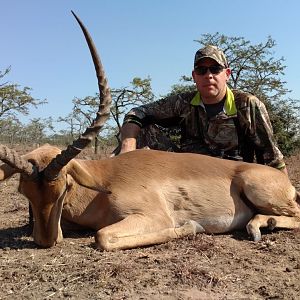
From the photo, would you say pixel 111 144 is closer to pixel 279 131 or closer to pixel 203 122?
pixel 279 131

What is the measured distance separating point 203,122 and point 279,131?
19235mm

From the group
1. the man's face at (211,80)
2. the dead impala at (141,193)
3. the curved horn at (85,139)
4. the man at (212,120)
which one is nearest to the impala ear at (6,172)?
the dead impala at (141,193)

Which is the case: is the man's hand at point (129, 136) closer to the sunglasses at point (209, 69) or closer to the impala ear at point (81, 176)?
the sunglasses at point (209, 69)

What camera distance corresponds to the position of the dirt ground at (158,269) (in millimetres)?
3279

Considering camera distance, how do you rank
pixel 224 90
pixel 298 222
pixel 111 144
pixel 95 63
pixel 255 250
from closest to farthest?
pixel 95 63, pixel 255 250, pixel 298 222, pixel 224 90, pixel 111 144

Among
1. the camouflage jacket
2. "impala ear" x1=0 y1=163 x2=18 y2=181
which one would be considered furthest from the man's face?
"impala ear" x1=0 y1=163 x2=18 y2=181

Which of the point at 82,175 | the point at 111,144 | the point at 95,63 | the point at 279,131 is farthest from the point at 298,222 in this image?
the point at 111,144

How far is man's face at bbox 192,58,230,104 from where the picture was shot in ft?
21.0

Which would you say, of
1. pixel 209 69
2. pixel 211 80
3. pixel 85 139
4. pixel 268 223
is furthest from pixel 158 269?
pixel 209 69

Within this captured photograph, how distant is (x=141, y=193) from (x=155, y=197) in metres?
0.17

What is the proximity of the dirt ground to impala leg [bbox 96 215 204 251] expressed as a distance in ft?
0.29

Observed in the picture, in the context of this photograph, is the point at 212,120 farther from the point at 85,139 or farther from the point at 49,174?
the point at 49,174

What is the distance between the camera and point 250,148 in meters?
6.66

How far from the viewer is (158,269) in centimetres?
370
